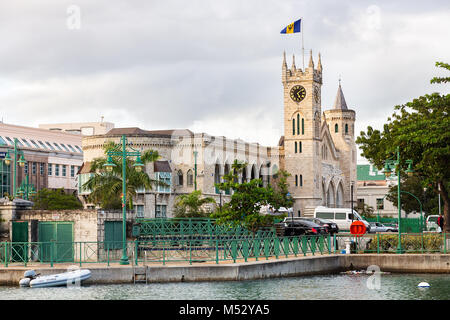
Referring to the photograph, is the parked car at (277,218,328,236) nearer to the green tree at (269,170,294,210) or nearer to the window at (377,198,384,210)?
the green tree at (269,170,294,210)

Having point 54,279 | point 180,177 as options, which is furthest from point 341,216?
point 54,279

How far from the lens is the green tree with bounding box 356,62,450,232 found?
4556 cm

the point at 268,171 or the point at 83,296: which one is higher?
the point at 268,171

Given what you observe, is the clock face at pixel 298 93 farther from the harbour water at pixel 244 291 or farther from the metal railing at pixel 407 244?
the harbour water at pixel 244 291

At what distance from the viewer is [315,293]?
32.1 m

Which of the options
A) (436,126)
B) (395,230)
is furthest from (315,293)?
(395,230)

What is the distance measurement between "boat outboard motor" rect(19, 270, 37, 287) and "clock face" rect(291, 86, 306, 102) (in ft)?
281

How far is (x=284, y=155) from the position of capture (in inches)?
4560

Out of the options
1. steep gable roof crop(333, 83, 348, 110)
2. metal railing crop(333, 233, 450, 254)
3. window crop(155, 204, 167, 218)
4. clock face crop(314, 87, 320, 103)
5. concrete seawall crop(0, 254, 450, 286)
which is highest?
steep gable roof crop(333, 83, 348, 110)

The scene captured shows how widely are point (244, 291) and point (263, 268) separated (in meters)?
3.80

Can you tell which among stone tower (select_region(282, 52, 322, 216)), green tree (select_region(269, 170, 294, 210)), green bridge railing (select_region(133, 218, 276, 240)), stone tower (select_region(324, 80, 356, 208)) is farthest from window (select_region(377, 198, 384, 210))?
green bridge railing (select_region(133, 218, 276, 240))

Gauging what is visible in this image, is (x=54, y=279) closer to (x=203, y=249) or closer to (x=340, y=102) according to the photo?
(x=203, y=249)

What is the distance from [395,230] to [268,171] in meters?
46.3
